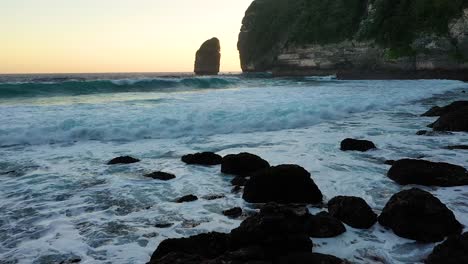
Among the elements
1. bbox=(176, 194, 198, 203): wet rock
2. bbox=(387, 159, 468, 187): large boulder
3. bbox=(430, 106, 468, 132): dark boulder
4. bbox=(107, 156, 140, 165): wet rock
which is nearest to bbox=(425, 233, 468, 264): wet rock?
bbox=(387, 159, 468, 187): large boulder

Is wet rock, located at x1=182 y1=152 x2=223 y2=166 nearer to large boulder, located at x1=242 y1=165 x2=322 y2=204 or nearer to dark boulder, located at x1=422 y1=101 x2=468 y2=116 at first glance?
large boulder, located at x1=242 y1=165 x2=322 y2=204

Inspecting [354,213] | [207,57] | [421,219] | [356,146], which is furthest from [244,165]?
[207,57]

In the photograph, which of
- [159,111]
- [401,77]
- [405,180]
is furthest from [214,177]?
[401,77]

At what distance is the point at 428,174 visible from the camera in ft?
17.4

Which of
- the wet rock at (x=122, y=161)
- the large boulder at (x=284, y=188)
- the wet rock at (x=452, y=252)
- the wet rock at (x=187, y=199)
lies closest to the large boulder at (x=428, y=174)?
the large boulder at (x=284, y=188)

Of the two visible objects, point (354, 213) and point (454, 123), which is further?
point (454, 123)

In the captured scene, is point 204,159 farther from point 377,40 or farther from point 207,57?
point 207,57

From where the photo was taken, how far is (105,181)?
19.7ft

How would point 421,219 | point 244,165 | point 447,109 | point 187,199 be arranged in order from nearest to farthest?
point 421,219 < point 187,199 < point 244,165 < point 447,109

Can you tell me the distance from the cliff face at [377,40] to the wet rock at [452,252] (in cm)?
3753

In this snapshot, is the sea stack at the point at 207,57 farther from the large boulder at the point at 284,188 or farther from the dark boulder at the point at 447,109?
the large boulder at the point at 284,188

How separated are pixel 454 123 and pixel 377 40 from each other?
48.8 meters

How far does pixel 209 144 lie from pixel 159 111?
16.4 ft

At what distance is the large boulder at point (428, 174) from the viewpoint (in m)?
5.18
